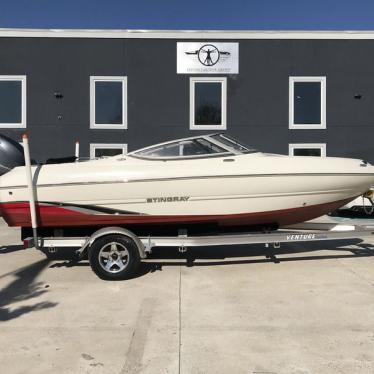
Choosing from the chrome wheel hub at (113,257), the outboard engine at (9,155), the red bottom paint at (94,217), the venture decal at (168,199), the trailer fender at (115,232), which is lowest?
the chrome wheel hub at (113,257)

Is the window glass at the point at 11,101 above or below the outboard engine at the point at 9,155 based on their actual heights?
above

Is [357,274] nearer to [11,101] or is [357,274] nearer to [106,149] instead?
[106,149]

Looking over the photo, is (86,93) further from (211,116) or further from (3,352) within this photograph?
(3,352)

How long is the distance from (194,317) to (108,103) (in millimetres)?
9242

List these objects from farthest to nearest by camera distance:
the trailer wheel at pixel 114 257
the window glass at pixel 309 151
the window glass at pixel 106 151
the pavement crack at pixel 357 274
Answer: the window glass at pixel 309 151
the window glass at pixel 106 151
the trailer wheel at pixel 114 257
the pavement crack at pixel 357 274

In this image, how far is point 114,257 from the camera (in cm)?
597

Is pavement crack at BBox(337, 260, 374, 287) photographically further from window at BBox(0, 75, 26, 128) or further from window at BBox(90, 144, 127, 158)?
window at BBox(0, 75, 26, 128)

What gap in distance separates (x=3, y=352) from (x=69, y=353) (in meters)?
0.53

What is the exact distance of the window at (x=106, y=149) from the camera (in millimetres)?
12586

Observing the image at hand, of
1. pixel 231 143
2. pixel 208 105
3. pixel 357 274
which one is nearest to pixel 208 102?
pixel 208 105

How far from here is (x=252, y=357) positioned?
3.58 meters

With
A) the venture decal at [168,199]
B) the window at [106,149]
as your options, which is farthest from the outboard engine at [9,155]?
the window at [106,149]

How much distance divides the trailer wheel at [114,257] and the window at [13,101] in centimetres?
779

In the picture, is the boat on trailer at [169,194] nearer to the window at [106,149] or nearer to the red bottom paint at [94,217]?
the red bottom paint at [94,217]
